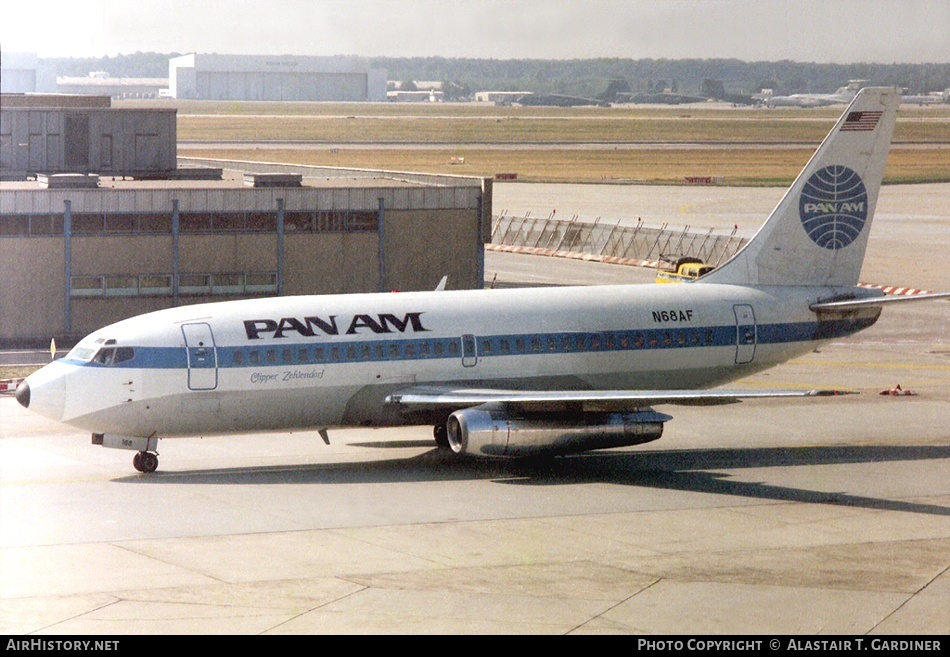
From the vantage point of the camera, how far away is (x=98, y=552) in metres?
26.0

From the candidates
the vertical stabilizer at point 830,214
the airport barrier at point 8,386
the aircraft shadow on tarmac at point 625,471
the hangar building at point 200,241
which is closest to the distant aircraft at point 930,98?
the vertical stabilizer at point 830,214

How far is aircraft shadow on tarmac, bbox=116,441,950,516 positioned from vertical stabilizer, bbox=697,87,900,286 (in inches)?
237

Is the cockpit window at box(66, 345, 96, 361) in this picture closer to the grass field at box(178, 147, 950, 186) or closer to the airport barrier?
the airport barrier

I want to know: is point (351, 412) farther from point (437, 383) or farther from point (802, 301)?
point (802, 301)

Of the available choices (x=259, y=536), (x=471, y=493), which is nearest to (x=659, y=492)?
(x=471, y=493)

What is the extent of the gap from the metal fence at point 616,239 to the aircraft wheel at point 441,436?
45847 millimetres

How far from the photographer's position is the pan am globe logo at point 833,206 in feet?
136

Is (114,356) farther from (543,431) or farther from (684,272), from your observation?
(684,272)

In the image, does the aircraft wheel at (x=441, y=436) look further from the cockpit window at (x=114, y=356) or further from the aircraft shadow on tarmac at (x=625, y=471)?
the cockpit window at (x=114, y=356)

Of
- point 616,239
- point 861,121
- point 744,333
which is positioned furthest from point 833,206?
point 616,239

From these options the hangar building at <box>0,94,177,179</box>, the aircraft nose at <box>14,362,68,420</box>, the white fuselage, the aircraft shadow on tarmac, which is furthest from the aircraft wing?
the hangar building at <box>0,94,177,179</box>

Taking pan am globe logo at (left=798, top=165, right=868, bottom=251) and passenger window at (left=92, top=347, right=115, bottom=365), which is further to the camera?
pan am globe logo at (left=798, top=165, right=868, bottom=251)

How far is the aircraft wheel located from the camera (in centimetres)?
3741

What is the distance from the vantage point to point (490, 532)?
92.2 ft
